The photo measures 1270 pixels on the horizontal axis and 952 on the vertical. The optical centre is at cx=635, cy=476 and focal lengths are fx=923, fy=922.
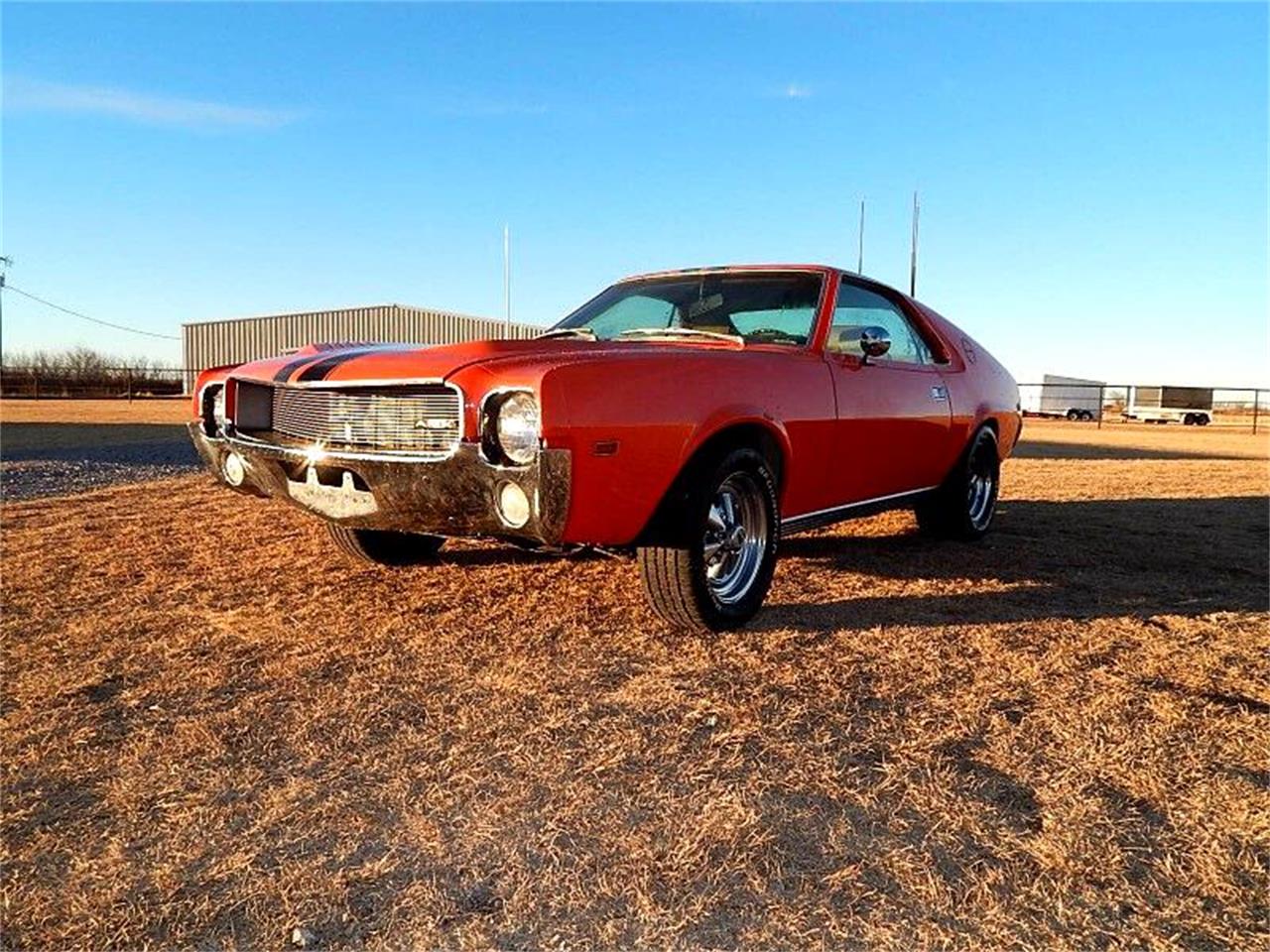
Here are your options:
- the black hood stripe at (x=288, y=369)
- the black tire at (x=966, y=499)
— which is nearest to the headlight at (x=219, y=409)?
the black hood stripe at (x=288, y=369)

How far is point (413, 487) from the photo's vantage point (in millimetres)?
3078

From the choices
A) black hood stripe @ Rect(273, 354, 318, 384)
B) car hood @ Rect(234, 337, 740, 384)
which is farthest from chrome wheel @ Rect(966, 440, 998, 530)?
black hood stripe @ Rect(273, 354, 318, 384)

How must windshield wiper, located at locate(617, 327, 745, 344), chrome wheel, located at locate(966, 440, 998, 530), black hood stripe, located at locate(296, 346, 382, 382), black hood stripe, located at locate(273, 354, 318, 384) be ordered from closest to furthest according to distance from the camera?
black hood stripe, located at locate(296, 346, 382, 382) < black hood stripe, located at locate(273, 354, 318, 384) < windshield wiper, located at locate(617, 327, 745, 344) < chrome wheel, located at locate(966, 440, 998, 530)

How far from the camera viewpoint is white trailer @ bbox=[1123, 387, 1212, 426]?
36.2m

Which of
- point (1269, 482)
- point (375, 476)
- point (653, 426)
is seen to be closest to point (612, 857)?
point (653, 426)

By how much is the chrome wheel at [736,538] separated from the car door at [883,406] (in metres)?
0.65

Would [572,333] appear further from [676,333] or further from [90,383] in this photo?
[90,383]

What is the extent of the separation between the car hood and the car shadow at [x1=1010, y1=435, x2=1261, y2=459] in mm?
11005

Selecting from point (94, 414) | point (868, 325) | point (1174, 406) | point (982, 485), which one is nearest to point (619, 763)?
point (868, 325)

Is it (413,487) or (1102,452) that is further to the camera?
(1102,452)

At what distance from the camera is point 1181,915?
1.79 m

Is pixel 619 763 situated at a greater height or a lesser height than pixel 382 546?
lesser

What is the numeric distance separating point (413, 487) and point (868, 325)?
2498 millimetres

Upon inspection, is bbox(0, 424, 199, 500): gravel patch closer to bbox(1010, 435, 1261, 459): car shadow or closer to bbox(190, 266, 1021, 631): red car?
bbox(190, 266, 1021, 631): red car
